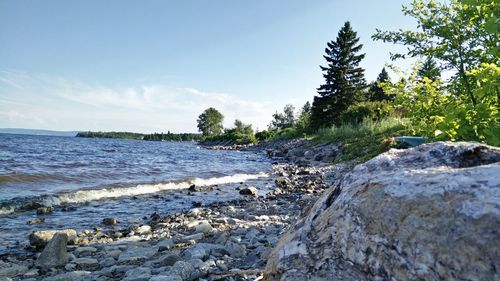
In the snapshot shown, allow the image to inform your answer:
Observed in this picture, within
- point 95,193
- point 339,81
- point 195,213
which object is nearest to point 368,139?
point 195,213

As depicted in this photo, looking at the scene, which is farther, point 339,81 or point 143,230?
point 339,81

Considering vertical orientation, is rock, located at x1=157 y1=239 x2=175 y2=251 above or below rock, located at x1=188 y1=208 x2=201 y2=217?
above

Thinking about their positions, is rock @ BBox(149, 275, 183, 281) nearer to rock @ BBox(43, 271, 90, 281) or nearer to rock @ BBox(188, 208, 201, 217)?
rock @ BBox(43, 271, 90, 281)

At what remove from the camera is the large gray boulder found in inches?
55.8

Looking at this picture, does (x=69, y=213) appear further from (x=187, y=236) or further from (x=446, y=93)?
(x=446, y=93)

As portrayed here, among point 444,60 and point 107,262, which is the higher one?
point 444,60

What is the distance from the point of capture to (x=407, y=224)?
1.63 m

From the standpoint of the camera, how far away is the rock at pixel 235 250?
502 cm

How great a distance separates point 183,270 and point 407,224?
3165mm

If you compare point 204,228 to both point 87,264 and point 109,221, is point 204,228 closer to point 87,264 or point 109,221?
point 87,264

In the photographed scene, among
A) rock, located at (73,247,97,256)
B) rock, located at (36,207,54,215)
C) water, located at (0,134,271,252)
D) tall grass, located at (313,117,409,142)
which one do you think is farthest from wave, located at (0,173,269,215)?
tall grass, located at (313,117,409,142)

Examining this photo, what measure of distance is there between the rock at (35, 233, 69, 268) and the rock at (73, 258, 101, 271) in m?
0.22

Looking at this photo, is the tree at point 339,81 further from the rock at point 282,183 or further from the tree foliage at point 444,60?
the tree foliage at point 444,60

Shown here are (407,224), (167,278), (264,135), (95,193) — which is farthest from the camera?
(264,135)
